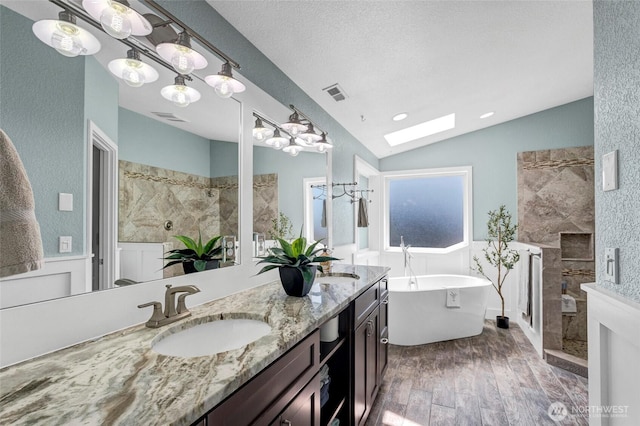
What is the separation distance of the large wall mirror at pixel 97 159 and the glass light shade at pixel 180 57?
0.25 feet

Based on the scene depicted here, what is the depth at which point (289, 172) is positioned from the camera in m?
2.35

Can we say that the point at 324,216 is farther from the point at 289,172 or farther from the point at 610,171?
the point at 610,171

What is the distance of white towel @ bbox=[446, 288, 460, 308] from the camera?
10.8 feet

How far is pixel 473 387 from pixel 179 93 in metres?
2.86

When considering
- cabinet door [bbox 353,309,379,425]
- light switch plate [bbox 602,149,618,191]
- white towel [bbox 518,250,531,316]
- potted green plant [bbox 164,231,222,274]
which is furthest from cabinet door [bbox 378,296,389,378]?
white towel [bbox 518,250,531,316]

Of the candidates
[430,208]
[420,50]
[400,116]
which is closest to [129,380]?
[420,50]

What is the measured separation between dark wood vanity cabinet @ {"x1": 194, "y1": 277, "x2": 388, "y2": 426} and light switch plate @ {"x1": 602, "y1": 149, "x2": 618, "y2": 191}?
3.87 feet

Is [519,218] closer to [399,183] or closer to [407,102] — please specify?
[399,183]

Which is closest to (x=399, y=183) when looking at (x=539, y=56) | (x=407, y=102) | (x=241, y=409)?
(x=407, y=102)

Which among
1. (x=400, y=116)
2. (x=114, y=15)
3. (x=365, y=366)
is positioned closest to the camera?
(x=114, y=15)

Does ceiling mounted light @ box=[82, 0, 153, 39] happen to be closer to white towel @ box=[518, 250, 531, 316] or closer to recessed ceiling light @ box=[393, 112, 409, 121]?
recessed ceiling light @ box=[393, 112, 409, 121]

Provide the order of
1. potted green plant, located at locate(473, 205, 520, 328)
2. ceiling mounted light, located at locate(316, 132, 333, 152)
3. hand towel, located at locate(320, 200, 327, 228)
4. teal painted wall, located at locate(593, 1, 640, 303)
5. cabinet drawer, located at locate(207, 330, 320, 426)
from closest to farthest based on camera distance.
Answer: cabinet drawer, located at locate(207, 330, 320, 426) < teal painted wall, located at locate(593, 1, 640, 303) < ceiling mounted light, located at locate(316, 132, 333, 152) < hand towel, located at locate(320, 200, 327, 228) < potted green plant, located at locate(473, 205, 520, 328)

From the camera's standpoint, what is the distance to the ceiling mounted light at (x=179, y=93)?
132cm

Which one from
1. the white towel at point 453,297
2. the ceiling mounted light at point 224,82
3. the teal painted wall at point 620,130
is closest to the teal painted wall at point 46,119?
the ceiling mounted light at point 224,82
